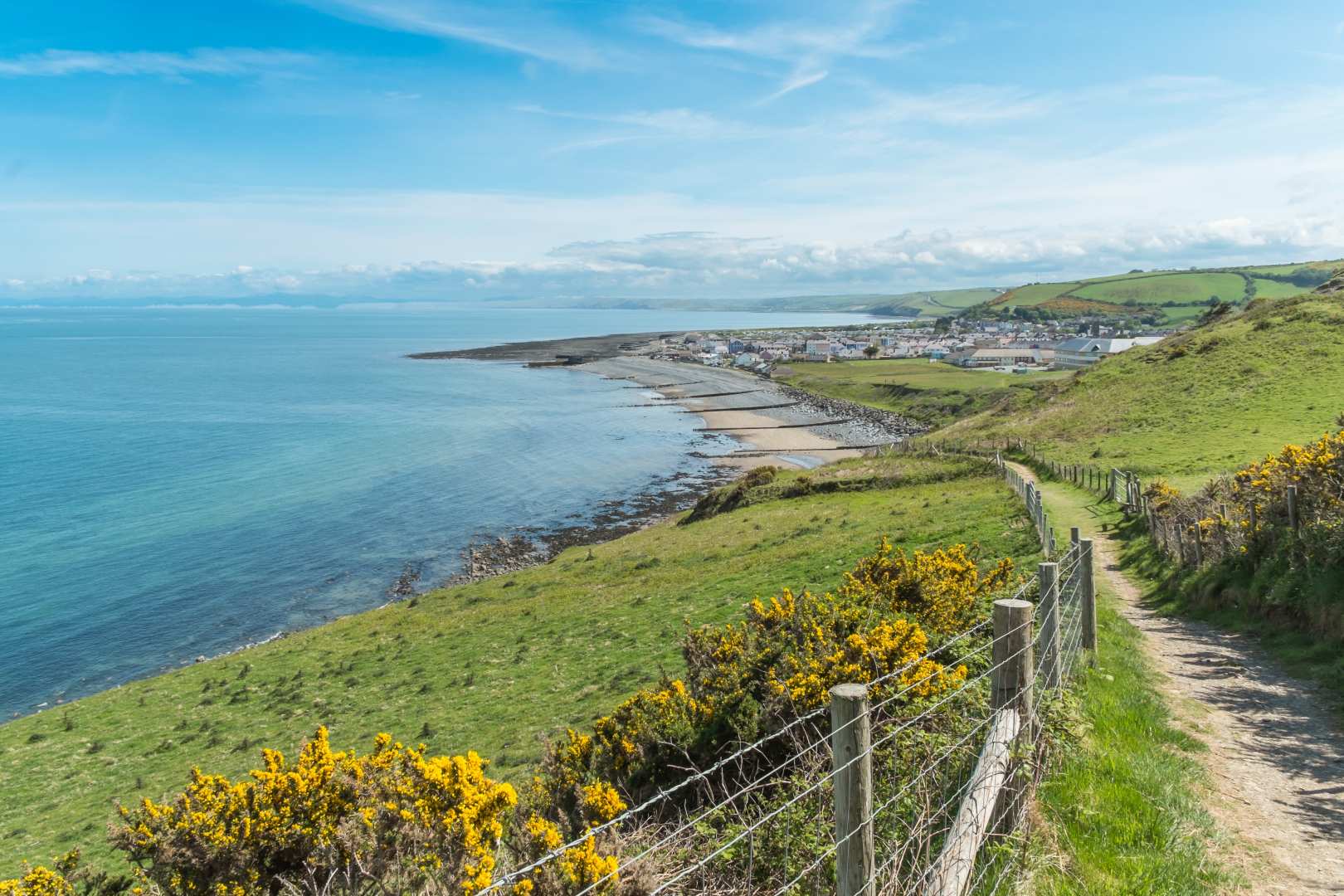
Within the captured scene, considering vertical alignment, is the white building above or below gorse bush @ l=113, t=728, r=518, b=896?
below

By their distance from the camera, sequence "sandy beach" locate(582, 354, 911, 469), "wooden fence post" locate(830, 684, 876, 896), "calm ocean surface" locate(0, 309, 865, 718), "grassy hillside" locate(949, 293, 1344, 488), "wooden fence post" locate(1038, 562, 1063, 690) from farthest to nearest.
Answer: "sandy beach" locate(582, 354, 911, 469) < "calm ocean surface" locate(0, 309, 865, 718) < "grassy hillside" locate(949, 293, 1344, 488) < "wooden fence post" locate(1038, 562, 1063, 690) < "wooden fence post" locate(830, 684, 876, 896)

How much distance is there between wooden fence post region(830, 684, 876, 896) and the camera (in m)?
4.13

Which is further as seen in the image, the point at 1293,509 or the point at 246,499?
the point at 246,499

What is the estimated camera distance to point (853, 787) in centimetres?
434

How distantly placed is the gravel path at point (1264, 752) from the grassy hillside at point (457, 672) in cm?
796

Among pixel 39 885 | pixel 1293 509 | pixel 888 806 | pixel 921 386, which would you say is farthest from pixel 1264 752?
pixel 921 386

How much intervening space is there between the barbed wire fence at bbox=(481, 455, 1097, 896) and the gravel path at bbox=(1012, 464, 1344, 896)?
1.76 m

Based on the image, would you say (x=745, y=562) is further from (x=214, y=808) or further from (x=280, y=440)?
(x=280, y=440)

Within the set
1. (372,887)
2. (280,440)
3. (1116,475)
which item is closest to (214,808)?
(372,887)

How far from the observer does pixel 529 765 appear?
1591cm

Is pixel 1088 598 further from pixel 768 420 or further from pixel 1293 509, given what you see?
pixel 768 420

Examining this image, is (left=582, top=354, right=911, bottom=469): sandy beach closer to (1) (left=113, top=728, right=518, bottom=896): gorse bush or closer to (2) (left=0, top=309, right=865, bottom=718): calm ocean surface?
(2) (left=0, top=309, right=865, bottom=718): calm ocean surface

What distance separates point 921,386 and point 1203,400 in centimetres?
7213

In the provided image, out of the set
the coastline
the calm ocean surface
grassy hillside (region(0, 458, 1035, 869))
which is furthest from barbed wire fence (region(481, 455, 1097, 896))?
the calm ocean surface
